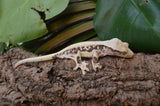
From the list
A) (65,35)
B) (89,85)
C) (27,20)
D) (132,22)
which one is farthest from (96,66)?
(27,20)

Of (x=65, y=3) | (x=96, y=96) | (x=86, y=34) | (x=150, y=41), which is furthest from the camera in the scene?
(x=86, y=34)

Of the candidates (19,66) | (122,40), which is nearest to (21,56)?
(19,66)

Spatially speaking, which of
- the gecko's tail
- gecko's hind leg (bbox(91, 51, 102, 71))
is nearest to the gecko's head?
gecko's hind leg (bbox(91, 51, 102, 71))

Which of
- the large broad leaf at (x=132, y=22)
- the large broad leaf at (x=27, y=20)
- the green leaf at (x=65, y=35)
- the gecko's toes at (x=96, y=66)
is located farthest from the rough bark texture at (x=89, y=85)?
the green leaf at (x=65, y=35)

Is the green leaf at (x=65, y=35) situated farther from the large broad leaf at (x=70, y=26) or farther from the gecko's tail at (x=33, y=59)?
the gecko's tail at (x=33, y=59)

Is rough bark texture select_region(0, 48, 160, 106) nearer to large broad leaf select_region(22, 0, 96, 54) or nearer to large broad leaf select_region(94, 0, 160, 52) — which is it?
large broad leaf select_region(94, 0, 160, 52)

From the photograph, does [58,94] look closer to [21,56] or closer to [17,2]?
[21,56]

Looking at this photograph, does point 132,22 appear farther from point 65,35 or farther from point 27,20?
point 27,20
